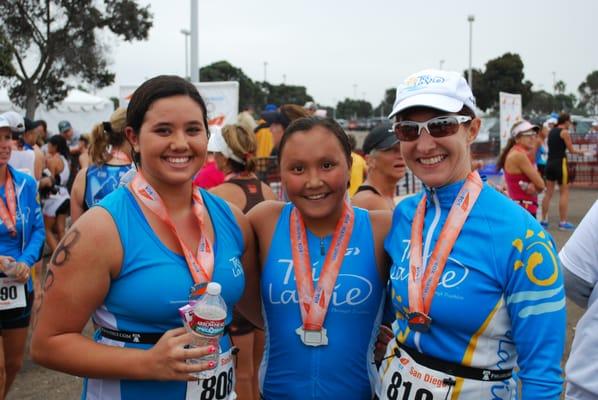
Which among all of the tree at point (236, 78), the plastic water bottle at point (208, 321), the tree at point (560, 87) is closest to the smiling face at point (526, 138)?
the plastic water bottle at point (208, 321)

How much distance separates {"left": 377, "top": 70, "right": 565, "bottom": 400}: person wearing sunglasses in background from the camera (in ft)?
6.12

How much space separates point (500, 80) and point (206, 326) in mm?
45087

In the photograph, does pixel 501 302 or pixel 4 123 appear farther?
pixel 4 123

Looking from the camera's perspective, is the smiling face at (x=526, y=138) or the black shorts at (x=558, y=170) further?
the black shorts at (x=558, y=170)

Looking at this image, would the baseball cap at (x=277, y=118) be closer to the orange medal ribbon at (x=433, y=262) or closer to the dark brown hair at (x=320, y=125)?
the dark brown hair at (x=320, y=125)

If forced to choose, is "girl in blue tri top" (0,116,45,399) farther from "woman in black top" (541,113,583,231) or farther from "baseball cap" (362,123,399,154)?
"woman in black top" (541,113,583,231)

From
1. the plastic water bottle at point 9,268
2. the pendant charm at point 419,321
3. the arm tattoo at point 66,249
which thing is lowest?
the plastic water bottle at point 9,268

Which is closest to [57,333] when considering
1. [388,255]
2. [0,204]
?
[388,255]

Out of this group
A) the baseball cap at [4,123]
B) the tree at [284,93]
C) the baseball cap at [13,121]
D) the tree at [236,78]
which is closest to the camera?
the baseball cap at [4,123]

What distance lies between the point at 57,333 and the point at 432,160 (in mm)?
1433

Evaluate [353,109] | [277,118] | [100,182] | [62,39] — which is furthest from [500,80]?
[353,109]

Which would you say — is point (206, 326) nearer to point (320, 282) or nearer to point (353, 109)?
point (320, 282)

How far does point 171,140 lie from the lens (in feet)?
6.84

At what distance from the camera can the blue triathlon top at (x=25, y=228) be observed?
408 cm
